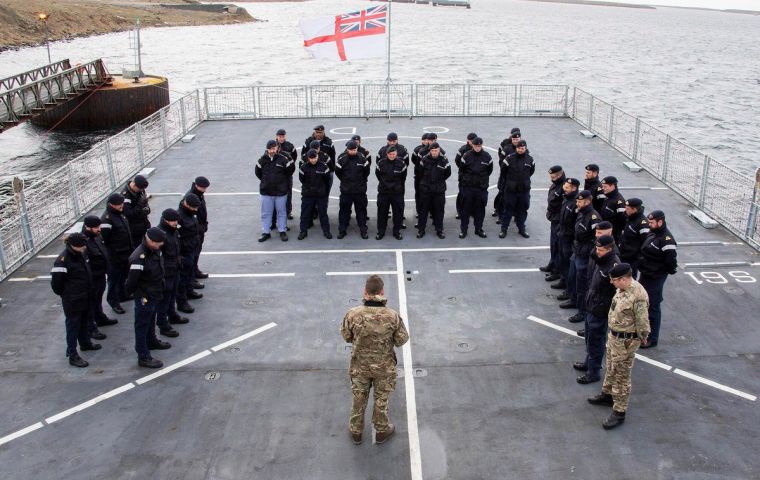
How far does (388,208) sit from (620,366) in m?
6.46

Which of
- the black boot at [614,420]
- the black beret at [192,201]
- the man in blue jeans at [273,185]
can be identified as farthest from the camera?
the man in blue jeans at [273,185]

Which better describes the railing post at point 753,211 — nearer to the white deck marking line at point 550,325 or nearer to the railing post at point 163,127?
the white deck marking line at point 550,325

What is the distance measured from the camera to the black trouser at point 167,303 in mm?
9461

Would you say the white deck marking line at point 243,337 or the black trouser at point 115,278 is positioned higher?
the black trouser at point 115,278

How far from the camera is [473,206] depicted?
13328 mm

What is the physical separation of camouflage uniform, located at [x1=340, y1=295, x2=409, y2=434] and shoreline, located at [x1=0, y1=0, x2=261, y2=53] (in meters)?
81.6

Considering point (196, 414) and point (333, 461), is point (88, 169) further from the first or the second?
point (333, 461)

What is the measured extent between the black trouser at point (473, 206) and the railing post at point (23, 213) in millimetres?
7745

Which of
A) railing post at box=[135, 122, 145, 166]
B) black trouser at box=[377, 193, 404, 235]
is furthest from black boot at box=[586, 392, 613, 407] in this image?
railing post at box=[135, 122, 145, 166]

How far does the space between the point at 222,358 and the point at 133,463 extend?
2.20m

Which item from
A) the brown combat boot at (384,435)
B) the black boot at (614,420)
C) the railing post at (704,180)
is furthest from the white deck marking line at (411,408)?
the railing post at (704,180)

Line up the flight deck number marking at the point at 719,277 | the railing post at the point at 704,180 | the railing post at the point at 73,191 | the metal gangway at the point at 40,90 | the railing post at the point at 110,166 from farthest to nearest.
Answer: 1. the metal gangway at the point at 40,90
2. the railing post at the point at 110,166
3. the railing post at the point at 704,180
4. the railing post at the point at 73,191
5. the flight deck number marking at the point at 719,277

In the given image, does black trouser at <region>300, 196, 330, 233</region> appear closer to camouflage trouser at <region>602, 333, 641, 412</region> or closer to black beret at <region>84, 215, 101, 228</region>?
black beret at <region>84, 215, 101, 228</region>

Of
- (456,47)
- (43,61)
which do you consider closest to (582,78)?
(456,47)
